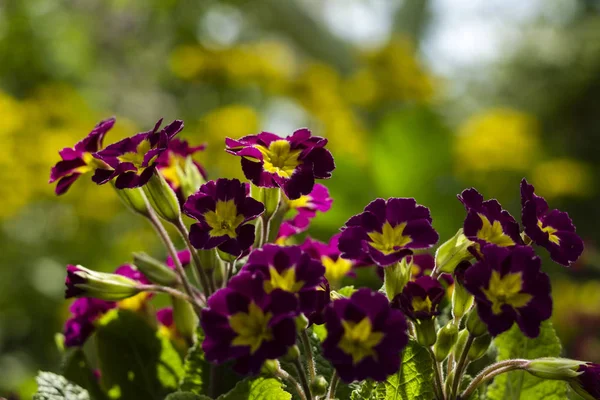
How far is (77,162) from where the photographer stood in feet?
2.07

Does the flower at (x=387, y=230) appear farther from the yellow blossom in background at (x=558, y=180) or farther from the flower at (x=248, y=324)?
the yellow blossom in background at (x=558, y=180)

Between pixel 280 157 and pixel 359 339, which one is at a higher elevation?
pixel 280 157

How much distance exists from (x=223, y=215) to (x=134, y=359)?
23 cm

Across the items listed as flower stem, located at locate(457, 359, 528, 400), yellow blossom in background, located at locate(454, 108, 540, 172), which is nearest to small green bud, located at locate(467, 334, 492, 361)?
flower stem, located at locate(457, 359, 528, 400)

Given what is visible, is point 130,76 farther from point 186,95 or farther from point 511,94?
point 511,94

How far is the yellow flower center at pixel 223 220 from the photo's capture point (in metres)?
0.52

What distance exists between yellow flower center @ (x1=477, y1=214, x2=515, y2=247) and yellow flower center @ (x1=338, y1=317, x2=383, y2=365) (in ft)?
0.38

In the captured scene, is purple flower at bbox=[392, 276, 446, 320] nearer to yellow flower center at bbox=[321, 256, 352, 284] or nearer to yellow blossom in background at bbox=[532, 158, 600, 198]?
yellow flower center at bbox=[321, 256, 352, 284]

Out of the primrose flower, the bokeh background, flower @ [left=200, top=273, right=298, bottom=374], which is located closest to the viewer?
flower @ [left=200, top=273, right=298, bottom=374]

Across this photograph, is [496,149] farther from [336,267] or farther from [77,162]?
[77,162]

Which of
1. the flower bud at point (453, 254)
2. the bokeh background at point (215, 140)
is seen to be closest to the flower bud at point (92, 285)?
the flower bud at point (453, 254)

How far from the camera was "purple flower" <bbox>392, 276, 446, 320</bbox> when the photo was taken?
1.62 ft

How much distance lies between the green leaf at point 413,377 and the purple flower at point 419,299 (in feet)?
0.12

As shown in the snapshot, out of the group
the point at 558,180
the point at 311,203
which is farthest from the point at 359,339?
the point at 558,180
